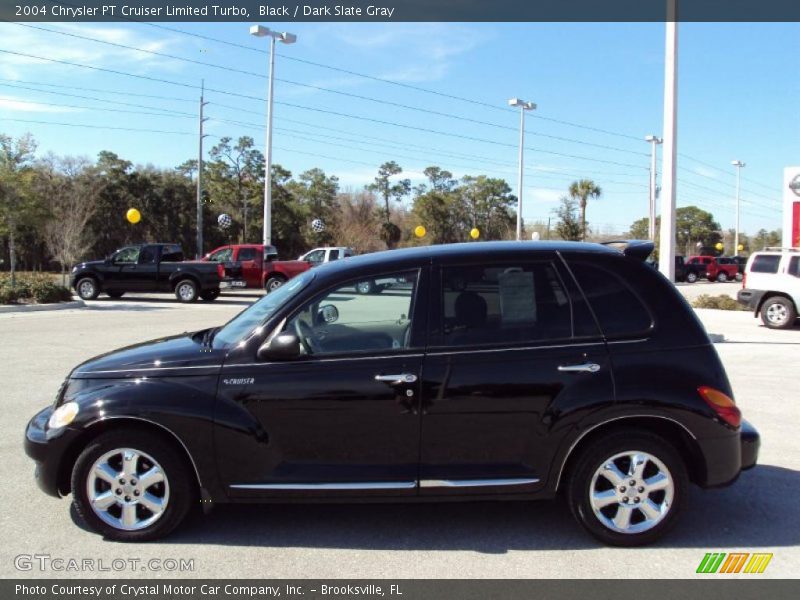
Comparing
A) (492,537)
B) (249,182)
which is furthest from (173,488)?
(249,182)

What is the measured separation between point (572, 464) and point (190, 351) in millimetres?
2446

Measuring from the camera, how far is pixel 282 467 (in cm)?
397

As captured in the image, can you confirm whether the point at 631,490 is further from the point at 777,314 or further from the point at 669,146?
the point at 777,314

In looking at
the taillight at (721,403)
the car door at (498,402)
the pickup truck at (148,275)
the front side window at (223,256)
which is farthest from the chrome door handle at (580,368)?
the front side window at (223,256)

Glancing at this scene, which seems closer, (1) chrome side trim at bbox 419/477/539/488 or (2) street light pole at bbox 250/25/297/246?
(1) chrome side trim at bbox 419/477/539/488

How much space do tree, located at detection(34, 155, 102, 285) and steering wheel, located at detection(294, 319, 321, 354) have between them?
1230 inches

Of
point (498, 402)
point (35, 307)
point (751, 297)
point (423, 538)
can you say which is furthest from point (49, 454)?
point (35, 307)

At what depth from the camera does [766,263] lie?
16.7 m

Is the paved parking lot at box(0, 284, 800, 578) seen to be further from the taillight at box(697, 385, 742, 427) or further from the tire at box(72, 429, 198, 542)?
the taillight at box(697, 385, 742, 427)

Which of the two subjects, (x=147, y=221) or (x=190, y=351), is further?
(x=147, y=221)

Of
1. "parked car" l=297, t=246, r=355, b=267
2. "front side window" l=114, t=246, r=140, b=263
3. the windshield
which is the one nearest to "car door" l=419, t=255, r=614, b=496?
the windshield

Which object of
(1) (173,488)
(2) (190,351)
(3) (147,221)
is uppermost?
(3) (147,221)

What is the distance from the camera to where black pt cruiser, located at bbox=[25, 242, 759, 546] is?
12.9ft
